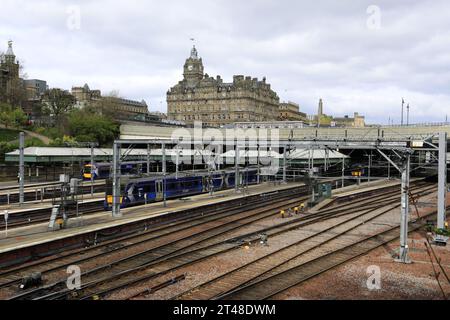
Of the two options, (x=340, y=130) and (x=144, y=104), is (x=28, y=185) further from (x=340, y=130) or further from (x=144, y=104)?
(x=144, y=104)

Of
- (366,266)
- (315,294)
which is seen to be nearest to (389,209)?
(366,266)

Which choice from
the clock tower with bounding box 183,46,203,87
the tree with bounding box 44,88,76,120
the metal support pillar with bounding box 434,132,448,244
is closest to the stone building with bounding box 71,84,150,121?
the tree with bounding box 44,88,76,120

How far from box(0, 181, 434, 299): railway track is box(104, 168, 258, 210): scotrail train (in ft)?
20.2

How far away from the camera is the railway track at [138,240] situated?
14547 mm

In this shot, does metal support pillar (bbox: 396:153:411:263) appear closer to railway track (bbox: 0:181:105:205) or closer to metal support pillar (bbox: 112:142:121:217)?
metal support pillar (bbox: 112:142:121:217)

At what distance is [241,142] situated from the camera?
34281mm

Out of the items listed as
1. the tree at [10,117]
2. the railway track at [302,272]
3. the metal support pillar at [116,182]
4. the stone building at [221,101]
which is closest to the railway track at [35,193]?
the metal support pillar at [116,182]

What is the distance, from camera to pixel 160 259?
15.7 metres

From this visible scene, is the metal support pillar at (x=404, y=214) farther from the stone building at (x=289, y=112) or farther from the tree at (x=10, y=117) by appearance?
the stone building at (x=289, y=112)

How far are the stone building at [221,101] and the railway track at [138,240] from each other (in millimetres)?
94225

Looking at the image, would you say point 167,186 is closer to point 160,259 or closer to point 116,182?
point 116,182

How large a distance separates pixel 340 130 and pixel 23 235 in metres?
46.8

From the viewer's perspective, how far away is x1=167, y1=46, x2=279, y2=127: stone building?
122500 millimetres

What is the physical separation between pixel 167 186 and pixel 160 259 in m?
14.5
